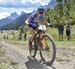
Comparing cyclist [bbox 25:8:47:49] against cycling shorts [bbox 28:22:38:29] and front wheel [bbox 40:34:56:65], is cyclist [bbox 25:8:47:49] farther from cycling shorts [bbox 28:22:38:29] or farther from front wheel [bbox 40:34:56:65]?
front wheel [bbox 40:34:56:65]

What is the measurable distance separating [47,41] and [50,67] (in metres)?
1.31

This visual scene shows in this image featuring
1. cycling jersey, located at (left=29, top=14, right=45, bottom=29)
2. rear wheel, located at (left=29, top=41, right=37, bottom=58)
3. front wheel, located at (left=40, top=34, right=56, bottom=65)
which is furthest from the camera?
rear wheel, located at (left=29, top=41, right=37, bottom=58)


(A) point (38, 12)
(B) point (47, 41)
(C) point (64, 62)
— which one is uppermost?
(A) point (38, 12)

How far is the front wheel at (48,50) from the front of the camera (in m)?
11.1

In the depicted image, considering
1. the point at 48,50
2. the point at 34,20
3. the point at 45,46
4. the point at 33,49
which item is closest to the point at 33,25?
the point at 34,20

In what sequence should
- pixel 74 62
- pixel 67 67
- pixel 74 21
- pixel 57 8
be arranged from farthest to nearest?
pixel 57 8
pixel 74 21
pixel 74 62
pixel 67 67

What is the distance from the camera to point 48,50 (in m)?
11.5

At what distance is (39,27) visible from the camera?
11562 mm

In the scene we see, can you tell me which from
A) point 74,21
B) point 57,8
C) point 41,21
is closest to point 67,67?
point 41,21

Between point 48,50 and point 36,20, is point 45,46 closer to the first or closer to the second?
point 48,50

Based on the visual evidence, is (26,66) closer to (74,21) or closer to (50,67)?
(50,67)

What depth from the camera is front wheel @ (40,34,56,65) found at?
1113 cm

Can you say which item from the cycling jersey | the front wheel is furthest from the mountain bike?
the cycling jersey

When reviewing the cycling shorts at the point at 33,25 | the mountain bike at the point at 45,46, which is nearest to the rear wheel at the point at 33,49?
the mountain bike at the point at 45,46
